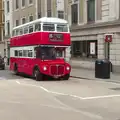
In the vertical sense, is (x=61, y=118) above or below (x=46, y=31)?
below

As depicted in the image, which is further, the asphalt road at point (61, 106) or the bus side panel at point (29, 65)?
the bus side panel at point (29, 65)

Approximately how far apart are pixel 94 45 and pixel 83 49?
17.8ft

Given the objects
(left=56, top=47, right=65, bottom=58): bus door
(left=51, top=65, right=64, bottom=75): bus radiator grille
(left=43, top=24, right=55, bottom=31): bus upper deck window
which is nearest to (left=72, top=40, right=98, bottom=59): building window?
(left=56, top=47, right=65, bottom=58): bus door

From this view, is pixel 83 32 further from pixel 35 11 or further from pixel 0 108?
pixel 0 108

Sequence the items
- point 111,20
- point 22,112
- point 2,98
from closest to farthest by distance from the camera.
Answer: point 22,112 → point 2,98 → point 111,20

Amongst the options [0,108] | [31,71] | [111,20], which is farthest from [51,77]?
[0,108]

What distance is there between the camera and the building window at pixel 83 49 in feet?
100

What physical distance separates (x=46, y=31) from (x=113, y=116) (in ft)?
41.5

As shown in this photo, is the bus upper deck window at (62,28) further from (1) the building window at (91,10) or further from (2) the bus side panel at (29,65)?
(1) the building window at (91,10)

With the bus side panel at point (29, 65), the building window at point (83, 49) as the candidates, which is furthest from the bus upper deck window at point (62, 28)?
the building window at point (83, 49)

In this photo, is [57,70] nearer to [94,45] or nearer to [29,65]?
[29,65]

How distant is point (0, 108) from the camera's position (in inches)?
430

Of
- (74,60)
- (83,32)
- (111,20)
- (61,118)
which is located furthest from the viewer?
(74,60)

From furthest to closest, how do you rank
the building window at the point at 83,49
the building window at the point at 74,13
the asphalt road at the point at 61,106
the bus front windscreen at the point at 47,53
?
1. the building window at the point at 74,13
2. the building window at the point at 83,49
3. the bus front windscreen at the point at 47,53
4. the asphalt road at the point at 61,106
